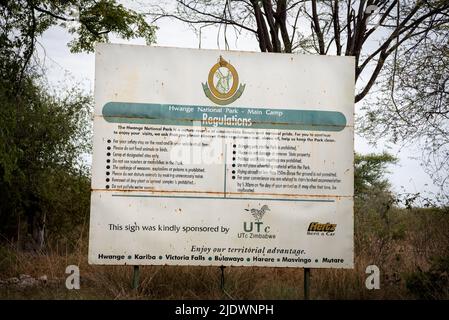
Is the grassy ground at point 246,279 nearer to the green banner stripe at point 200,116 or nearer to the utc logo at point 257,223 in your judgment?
the utc logo at point 257,223

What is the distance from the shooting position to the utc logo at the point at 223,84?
6426 millimetres

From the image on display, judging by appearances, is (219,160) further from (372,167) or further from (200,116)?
(372,167)

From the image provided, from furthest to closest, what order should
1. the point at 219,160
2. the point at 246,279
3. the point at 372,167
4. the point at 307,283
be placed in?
the point at 372,167
the point at 246,279
the point at 307,283
the point at 219,160

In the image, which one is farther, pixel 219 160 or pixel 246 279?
pixel 246 279

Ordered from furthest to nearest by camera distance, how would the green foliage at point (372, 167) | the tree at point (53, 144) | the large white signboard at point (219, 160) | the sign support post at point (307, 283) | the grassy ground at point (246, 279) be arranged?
1. the green foliage at point (372, 167)
2. the tree at point (53, 144)
3. the grassy ground at point (246, 279)
4. the sign support post at point (307, 283)
5. the large white signboard at point (219, 160)

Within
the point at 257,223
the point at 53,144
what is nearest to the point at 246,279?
the point at 257,223

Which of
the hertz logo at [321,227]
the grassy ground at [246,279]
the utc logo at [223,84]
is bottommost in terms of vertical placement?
the grassy ground at [246,279]

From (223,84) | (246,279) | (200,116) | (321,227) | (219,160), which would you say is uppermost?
(223,84)

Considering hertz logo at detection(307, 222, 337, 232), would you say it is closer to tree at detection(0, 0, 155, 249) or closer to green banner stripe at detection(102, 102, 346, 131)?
green banner stripe at detection(102, 102, 346, 131)

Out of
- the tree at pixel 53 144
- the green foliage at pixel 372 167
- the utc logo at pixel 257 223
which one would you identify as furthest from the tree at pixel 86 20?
the green foliage at pixel 372 167

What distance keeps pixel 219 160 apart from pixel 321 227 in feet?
5.02

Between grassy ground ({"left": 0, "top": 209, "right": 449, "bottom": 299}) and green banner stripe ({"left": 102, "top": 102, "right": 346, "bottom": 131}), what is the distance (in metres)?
2.09

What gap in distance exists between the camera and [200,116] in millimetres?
6363

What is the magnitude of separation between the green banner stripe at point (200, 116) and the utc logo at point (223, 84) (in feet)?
0.43
